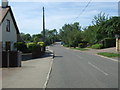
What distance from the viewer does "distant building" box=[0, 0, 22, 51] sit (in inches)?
1147

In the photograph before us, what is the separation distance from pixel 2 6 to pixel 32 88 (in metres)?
24.7

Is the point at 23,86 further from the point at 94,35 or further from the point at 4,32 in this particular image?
the point at 94,35

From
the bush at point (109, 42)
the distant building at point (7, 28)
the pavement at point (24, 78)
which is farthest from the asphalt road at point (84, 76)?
the bush at point (109, 42)

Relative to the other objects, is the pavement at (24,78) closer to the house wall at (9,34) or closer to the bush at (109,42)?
the house wall at (9,34)

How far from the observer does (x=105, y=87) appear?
375 inches

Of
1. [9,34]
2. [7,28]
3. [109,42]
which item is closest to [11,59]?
[7,28]

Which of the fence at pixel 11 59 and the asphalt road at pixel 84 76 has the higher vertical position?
the fence at pixel 11 59

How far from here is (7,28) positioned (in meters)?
31.2

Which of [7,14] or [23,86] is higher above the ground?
[7,14]

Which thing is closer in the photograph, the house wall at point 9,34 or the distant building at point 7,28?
the distant building at point 7,28

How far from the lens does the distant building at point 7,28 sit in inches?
1147

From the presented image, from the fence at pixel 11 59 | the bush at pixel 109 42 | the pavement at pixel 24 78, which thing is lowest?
the pavement at pixel 24 78

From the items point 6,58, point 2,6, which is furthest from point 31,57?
point 6,58

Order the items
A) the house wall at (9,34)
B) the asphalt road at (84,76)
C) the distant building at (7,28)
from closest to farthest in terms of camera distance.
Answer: the asphalt road at (84,76) → the distant building at (7,28) → the house wall at (9,34)
